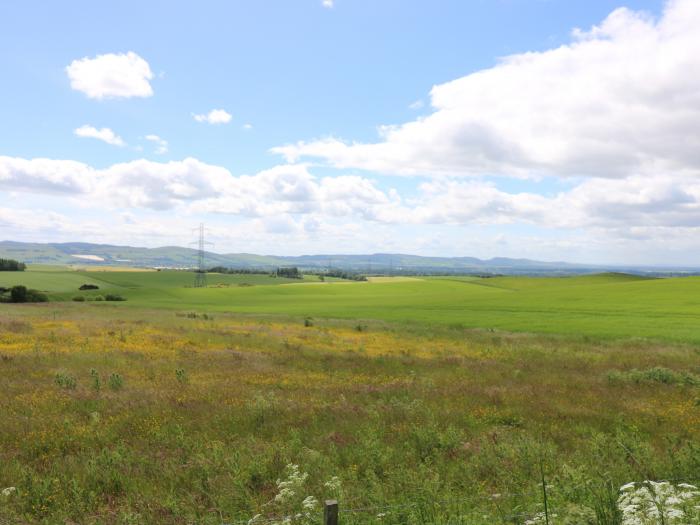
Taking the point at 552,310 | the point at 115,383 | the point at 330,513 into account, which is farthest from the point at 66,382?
the point at 552,310

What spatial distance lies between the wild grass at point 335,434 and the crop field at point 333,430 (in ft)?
0.20

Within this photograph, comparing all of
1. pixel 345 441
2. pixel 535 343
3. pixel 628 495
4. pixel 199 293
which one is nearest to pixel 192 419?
pixel 345 441

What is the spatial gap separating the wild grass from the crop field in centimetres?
6

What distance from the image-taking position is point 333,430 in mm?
11938

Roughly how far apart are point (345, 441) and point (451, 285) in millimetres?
122767

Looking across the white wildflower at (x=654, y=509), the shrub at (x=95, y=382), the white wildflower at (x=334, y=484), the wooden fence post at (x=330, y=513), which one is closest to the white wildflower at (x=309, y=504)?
the white wildflower at (x=334, y=484)

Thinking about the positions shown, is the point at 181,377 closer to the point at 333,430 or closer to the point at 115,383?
the point at 115,383

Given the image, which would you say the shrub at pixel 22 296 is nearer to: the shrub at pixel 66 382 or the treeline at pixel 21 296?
the treeline at pixel 21 296

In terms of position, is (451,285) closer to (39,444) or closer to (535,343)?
(535,343)

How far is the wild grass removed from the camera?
795 centimetres

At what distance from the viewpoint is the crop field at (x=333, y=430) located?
790cm

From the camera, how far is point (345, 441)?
1128 centimetres

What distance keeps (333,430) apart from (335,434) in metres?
0.26

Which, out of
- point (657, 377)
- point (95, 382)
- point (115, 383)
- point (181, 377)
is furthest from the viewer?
point (657, 377)
